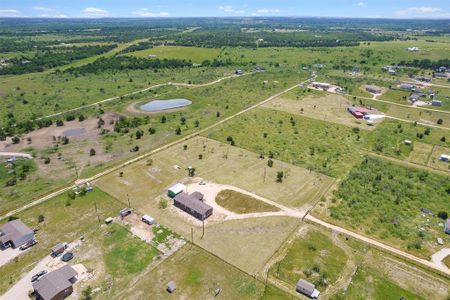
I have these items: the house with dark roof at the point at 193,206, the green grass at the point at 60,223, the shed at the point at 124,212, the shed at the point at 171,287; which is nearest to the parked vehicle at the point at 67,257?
the green grass at the point at 60,223

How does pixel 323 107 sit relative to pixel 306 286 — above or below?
above

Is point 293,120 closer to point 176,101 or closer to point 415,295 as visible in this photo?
point 176,101

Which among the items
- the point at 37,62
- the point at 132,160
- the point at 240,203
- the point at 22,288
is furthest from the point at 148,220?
the point at 37,62

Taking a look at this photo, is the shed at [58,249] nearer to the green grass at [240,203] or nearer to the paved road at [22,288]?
the paved road at [22,288]

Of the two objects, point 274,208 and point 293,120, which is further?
point 293,120

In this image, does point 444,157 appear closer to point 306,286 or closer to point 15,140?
point 306,286

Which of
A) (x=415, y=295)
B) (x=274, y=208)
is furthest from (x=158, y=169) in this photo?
(x=415, y=295)
